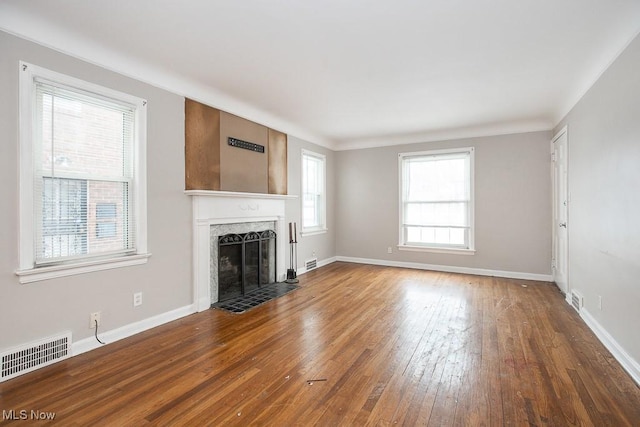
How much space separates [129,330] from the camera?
2.91 meters

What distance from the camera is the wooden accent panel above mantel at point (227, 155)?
353 cm

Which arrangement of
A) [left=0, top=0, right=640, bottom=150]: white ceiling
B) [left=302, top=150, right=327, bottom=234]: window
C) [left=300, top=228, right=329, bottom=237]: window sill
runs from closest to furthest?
[left=0, top=0, right=640, bottom=150]: white ceiling, [left=300, top=228, right=329, bottom=237]: window sill, [left=302, top=150, right=327, bottom=234]: window

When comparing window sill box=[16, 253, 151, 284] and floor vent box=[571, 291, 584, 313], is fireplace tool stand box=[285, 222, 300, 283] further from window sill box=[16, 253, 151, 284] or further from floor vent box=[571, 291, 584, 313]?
floor vent box=[571, 291, 584, 313]

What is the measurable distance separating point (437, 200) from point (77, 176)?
5.34 meters

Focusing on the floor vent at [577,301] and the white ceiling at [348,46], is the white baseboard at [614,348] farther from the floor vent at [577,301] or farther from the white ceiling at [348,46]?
the white ceiling at [348,46]

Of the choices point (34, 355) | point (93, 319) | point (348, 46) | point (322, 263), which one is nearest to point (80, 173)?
point (93, 319)

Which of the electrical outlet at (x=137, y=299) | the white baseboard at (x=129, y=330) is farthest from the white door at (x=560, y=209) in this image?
the electrical outlet at (x=137, y=299)

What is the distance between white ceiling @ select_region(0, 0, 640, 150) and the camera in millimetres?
2158

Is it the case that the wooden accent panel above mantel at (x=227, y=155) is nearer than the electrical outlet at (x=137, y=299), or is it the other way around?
the electrical outlet at (x=137, y=299)

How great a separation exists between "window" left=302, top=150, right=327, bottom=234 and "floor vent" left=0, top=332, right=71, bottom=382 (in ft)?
12.3

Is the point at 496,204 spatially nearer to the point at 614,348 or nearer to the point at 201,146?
the point at 614,348

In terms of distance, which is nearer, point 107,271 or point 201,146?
point 107,271

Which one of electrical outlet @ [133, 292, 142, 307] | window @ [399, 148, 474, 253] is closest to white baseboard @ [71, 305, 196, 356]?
electrical outlet @ [133, 292, 142, 307]

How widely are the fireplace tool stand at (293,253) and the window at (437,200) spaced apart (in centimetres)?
216
